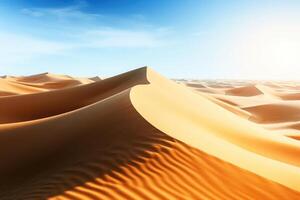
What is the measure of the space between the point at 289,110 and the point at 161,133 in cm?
2134

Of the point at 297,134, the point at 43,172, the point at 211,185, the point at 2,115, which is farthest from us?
the point at 297,134

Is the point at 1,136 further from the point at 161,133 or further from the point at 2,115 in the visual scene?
the point at 2,115

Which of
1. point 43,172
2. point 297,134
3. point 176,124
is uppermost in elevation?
point 176,124

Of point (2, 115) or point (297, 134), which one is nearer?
point (2, 115)

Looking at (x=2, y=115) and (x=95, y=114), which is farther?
(x=2, y=115)

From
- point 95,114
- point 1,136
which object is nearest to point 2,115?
point 1,136

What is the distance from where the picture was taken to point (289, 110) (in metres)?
25.1

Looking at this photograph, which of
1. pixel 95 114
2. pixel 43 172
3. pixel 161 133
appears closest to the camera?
pixel 43 172

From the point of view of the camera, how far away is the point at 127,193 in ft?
14.6

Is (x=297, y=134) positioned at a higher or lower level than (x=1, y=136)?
lower

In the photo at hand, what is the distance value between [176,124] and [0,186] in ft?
11.3

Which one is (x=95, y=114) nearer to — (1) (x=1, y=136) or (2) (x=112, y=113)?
(2) (x=112, y=113)

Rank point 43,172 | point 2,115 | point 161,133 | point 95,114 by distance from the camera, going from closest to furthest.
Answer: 1. point 43,172
2. point 161,133
3. point 95,114
4. point 2,115

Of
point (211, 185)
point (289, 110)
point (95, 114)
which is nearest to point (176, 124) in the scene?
point (95, 114)
